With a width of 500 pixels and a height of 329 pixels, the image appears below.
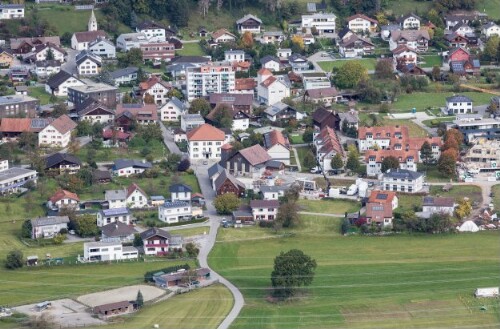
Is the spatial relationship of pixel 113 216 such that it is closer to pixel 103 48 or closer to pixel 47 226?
pixel 47 226

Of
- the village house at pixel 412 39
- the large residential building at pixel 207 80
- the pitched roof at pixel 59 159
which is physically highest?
the village house at pixel 412 39

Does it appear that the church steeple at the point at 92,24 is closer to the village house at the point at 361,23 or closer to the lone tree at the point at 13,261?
the village house at the point at 361,23

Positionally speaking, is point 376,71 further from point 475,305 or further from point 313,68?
point 475,305

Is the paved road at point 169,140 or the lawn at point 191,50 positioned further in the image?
the lawn at point 191,50

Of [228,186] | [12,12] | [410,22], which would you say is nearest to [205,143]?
[228,186]

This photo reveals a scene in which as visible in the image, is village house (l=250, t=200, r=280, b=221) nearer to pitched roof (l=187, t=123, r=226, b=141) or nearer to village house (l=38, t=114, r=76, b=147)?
pitched roof (l=187, t=123, r=226, b=141)

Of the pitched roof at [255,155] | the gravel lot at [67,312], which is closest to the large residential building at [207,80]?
the pitched roof at [255,155]
